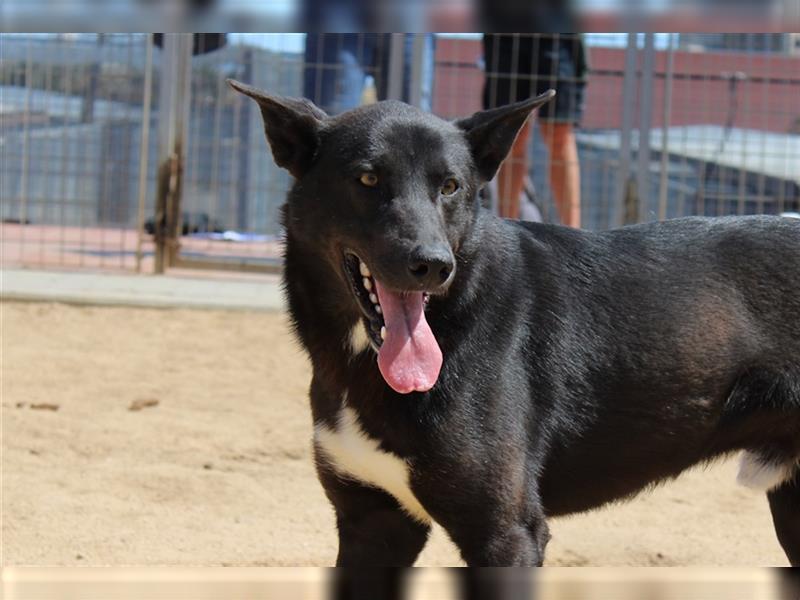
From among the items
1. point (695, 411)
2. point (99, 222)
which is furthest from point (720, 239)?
point (99, 222)

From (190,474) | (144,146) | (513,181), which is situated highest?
(144,146)

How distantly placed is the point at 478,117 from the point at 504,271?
39 cm

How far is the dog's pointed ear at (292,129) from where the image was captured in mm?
2857

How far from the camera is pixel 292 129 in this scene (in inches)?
114

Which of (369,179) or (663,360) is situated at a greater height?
(369,179)

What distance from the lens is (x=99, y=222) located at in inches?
323

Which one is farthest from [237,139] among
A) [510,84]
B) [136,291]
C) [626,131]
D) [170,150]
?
[626,131]

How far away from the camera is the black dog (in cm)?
274

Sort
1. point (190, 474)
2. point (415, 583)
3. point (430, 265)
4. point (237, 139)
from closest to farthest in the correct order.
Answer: point (415, 583) → point (430, 265) → point (190, 474) → point (237, 139)

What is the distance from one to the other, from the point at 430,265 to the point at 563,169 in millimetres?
5149

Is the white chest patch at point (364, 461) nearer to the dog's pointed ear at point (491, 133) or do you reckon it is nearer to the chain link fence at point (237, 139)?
the dog's pointed ear at point (491, 133)

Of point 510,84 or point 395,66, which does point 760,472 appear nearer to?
point 510,84

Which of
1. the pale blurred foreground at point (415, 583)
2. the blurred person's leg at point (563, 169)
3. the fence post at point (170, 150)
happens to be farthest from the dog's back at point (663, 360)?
the fence post at point (170, 150)

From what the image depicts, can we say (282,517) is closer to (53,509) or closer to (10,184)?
(53,509)
